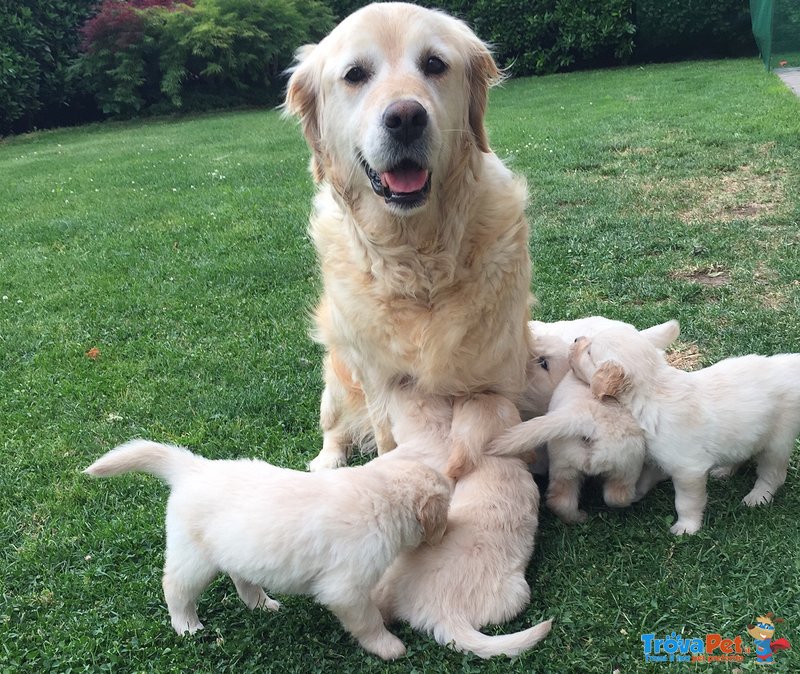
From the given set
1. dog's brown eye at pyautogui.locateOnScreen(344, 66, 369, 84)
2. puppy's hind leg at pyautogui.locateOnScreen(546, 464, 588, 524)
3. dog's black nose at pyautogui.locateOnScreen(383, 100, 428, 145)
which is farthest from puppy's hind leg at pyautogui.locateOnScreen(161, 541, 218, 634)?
dog's brown eye at pyautogui.locateOnScreen(344, 66, 369, 84)

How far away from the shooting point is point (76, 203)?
911 cm

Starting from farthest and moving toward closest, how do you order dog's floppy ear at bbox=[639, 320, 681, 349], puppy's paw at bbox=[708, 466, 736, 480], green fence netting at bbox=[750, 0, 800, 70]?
green fence netting at bbox=[750, 0, 800, 70], dog's floppy ear at bbox=[639, 320, 681, 349], puppy's paw at bbox=[708, 466, 736, 480]

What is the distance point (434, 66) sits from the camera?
2922mm

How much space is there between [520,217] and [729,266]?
2.46m

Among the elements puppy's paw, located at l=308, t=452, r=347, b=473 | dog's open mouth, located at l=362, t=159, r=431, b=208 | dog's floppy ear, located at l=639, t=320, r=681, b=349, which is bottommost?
puppy's paw, located at l=308, t=452, r=347, b=473

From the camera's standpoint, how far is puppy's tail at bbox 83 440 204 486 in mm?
2410

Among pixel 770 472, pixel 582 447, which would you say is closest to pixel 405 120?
pixel 582 447

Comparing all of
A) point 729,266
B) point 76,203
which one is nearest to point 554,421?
point 729,266

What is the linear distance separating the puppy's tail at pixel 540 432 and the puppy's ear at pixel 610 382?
12 centimetres

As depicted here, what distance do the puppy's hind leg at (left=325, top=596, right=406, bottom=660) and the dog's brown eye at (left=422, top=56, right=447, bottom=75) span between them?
201cm

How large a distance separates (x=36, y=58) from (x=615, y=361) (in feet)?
60.7

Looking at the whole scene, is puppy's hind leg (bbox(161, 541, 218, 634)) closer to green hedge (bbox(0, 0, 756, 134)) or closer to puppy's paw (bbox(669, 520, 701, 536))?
puppy's paw (bbox(669, 520, 701, 536))

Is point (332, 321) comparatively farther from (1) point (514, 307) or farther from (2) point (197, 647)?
(2) point (197, 647)

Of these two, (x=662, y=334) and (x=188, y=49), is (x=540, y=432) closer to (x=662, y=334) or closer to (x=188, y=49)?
(x=662, y=334)
